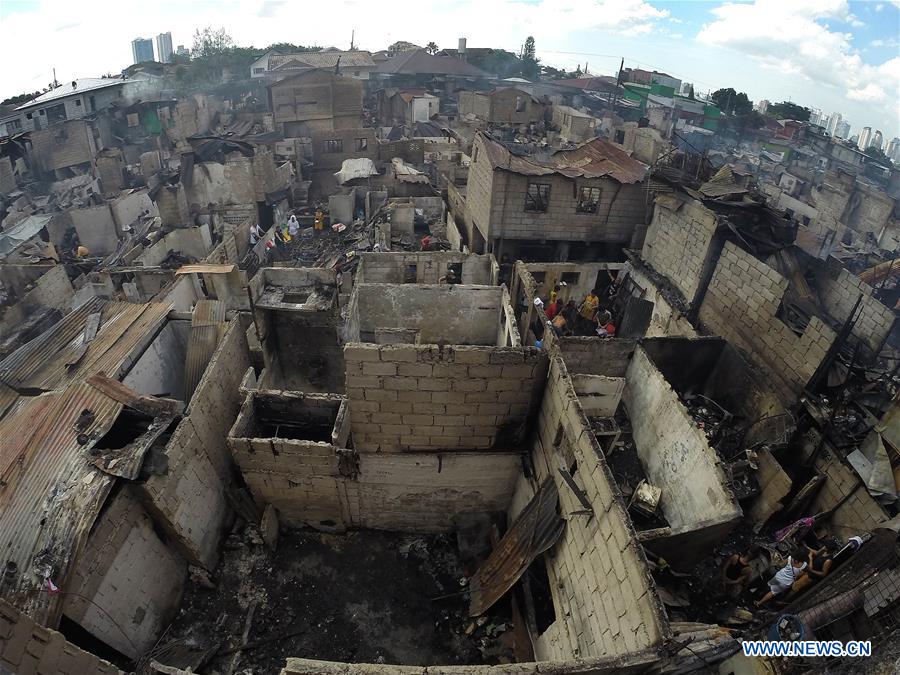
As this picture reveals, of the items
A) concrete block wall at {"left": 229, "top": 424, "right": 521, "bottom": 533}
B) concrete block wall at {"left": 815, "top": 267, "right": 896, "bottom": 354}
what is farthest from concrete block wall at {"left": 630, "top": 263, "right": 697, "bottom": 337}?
concrete block wall at {"left": 229, "top": 424, "right": 521, "bottom": 533}

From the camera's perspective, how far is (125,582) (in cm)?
833

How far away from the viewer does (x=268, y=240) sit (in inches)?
868

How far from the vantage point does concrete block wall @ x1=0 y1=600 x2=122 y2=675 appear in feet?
18.9

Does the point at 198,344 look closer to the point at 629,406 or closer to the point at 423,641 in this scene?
the point at 423,641

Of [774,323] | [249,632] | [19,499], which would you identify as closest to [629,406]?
[774,323]

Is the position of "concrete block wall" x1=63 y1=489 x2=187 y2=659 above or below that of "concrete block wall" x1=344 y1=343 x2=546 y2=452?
below

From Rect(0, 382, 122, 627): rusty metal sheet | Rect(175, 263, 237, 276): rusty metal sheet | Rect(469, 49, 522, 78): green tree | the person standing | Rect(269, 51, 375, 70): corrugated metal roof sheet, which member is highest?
Rect(469, 49, 522, 78): green tree

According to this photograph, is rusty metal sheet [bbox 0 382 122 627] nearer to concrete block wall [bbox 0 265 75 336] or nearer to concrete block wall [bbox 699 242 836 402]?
concrete block wall [bbox 0 265 75 336]

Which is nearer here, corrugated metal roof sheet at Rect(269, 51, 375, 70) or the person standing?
the person standing

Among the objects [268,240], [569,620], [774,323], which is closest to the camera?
[569,620]

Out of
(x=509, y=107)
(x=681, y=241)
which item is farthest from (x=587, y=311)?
(x=509, y=107)

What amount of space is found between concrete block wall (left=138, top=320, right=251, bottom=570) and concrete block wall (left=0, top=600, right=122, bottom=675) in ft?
7.79

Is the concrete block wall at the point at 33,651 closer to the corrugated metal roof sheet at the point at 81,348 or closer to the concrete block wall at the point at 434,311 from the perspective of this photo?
the corrugated metal roof sheet at the point at 81,348

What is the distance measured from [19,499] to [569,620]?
8.76 metres
